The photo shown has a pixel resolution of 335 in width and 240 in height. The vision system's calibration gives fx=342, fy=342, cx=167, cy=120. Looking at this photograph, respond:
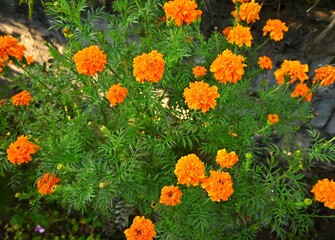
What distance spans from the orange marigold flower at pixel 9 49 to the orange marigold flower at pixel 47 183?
72 cm

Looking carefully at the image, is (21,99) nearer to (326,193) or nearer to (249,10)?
(249,10)

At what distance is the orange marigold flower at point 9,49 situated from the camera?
1841mm

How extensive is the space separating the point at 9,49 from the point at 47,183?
0.79 meters

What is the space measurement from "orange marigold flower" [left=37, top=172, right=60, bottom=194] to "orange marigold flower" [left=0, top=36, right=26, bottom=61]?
0.72 m

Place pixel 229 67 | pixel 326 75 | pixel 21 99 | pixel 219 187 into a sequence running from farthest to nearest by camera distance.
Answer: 1. pixel 21 99
2. pixel 326 75
3. pixel 229 67
4. pixel 219 187

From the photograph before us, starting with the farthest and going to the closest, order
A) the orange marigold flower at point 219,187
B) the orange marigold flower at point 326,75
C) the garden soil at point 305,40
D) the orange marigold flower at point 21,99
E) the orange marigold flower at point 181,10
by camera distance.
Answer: the garden soil at point 305,40
the orange marigold flower at point 21,99
the orange marigold flower at point 326,75
the orange marigold flower at point 181,10
the orange marigold flower at point 219,187

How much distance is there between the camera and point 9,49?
188 cm

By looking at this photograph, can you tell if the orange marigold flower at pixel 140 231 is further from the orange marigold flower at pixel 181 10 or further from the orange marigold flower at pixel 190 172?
the orange marigold flower at pixel 181 10

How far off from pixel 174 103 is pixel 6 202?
1.61 m

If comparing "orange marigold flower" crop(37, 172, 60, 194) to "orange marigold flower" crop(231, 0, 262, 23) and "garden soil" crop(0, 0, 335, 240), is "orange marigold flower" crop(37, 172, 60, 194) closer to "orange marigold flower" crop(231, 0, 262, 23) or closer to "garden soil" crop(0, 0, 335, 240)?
"garden soil" crop(0, 0, 335, 240)

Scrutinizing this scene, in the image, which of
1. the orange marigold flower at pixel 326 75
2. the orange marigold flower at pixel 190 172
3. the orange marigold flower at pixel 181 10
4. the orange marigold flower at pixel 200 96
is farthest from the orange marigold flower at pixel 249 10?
the orange marigold flower at pixel 190 172

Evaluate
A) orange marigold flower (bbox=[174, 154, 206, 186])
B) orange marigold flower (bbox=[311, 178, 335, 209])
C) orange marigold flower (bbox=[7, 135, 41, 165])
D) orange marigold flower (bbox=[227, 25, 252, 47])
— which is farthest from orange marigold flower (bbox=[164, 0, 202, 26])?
orange marigold flower (bbox=[311, 178, 335, 209])

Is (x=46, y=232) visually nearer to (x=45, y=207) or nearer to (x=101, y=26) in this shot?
(x=45, y=207)

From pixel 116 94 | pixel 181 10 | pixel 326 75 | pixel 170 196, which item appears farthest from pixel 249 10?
pixel 170 196
